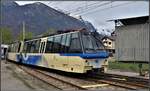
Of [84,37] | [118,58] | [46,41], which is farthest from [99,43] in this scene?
[118,58]

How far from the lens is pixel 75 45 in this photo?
1952 centimetres

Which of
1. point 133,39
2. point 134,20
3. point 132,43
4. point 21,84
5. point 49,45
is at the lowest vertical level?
point 21,84

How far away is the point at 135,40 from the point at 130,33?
1.29 metres

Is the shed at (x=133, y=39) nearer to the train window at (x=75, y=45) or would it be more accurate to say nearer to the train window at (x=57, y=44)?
the train window at (x=57, y=44)

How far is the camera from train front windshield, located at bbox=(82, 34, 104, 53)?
62.6 feet

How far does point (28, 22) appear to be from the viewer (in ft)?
444

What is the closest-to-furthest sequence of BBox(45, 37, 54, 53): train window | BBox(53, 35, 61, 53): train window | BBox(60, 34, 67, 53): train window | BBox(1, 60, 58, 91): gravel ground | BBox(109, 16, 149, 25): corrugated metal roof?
BBox(1, 60, 58, 91): gravel ground, BBox(60, 34, 67, 53): train window, BBox(53, 35, 61, 53): train window, BBox(45, 37, 54, 53): train window, BBox(109, 16, 149, 25): corrugated metal roof

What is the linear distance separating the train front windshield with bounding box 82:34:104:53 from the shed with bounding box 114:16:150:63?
16.9m

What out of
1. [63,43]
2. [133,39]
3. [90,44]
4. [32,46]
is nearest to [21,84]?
[90,44]

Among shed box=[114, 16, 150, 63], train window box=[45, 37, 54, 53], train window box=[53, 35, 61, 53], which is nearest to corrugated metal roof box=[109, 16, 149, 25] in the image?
shed box=[114, 16, 150, 63]

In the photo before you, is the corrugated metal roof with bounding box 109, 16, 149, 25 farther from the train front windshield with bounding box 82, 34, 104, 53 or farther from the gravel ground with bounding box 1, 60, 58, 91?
the gravel ground with bounding box 1, 60, 58, 91

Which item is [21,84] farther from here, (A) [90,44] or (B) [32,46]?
(B) [32,46]

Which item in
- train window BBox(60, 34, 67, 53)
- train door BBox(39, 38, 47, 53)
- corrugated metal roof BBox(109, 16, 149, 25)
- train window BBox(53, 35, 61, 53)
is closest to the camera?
train window BBox(60, 34, 67, 53)

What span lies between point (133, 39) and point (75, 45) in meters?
20.1
